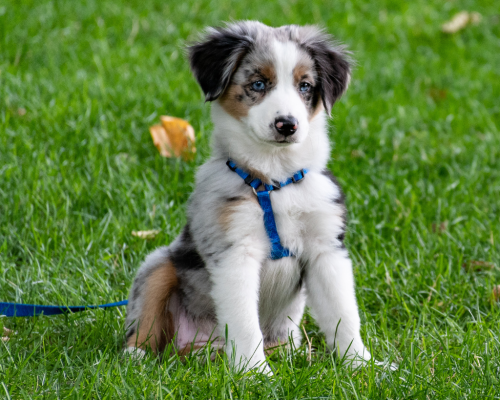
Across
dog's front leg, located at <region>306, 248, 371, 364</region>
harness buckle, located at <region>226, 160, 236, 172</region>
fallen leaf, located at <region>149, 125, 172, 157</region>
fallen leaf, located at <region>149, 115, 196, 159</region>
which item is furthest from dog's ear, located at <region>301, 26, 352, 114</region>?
fallen leaf, located at <region>149, 125, 172, 157</region>

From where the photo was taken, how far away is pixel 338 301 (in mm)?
3094

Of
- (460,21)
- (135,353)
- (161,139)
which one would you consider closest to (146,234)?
(161,139)

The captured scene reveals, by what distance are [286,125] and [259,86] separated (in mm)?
282

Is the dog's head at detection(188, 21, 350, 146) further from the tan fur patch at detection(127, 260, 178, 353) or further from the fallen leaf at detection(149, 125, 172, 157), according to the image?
the fallen leaf at detection(149, 125, 172, 157)

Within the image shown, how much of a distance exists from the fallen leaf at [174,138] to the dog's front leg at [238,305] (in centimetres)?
231

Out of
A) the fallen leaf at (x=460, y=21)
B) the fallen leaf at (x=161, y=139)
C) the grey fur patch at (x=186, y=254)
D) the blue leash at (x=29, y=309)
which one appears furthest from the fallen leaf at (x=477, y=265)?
the fallen leaf at (x=460, y=21)

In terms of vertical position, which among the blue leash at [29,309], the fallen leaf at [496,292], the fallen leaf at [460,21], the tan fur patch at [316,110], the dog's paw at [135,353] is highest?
the tan fur patch at [316,110]

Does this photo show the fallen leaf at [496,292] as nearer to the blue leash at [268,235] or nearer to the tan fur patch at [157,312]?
the blue leash at [268,235]

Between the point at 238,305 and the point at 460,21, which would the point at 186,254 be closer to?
the point at 238,305

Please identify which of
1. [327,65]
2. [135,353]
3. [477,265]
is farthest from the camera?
[477,265]

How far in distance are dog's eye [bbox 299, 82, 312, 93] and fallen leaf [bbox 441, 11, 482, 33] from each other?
6.23 m

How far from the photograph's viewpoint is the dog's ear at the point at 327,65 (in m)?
3.28

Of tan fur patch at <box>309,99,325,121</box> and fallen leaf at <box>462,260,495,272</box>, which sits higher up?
tan fur patch at <box>309,99,325,121</box>

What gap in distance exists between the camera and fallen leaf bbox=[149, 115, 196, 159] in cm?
523
